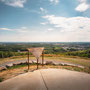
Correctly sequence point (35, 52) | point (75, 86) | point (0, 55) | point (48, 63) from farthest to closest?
1. point (0, 55)
2. point (48, 63)
3. point (35, 52)
4. point (75, 86)

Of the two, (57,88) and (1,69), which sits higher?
(57,88)

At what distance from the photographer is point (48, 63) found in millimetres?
9297

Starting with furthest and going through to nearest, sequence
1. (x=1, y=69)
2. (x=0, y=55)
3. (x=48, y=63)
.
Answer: (x=0, y=55), (x=48, y=63), (x=1, y=69)

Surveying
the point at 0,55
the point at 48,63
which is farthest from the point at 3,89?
the point at 0,55

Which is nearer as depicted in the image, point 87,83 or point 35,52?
point 87,83

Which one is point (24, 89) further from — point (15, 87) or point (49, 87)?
point (49, 87)

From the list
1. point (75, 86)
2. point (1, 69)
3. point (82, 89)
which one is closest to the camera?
point (82, 89)

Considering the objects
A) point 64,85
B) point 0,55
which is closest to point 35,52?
point 64,85

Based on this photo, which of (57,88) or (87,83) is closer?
(57,88)

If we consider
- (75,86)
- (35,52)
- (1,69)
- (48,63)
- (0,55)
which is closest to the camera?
(75,86)

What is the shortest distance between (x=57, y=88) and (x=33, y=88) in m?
1.01

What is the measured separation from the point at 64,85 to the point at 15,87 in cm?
216

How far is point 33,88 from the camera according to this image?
3.14 metres

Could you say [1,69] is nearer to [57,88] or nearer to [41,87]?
[41,87]
